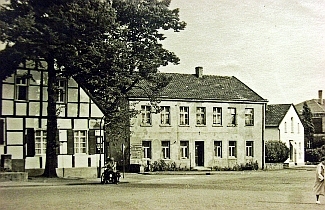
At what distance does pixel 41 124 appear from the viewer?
5262mm

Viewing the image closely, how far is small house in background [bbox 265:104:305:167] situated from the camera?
6504 mm

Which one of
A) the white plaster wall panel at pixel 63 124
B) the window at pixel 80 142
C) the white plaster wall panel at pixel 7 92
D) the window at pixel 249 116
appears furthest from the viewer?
the window at pixel 249 116

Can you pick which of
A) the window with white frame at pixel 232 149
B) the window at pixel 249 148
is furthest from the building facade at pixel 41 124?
the window at pixel 249 148

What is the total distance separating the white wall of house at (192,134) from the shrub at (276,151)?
208 millimetres

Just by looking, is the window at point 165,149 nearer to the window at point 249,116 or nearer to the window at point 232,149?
the window at point 232,149

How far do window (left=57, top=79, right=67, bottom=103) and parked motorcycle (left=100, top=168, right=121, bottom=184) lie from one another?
43.3 inches

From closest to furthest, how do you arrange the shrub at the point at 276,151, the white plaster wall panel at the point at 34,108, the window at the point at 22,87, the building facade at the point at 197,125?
the window at the point at 22,87
the white plaster wall panel at the point at 34,108
the building facade at the point at 197,125
the shrub at the point at 276,151

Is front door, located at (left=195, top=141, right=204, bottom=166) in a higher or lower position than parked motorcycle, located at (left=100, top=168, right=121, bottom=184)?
higher

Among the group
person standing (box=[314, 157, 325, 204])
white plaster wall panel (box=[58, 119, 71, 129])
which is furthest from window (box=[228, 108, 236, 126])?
white plaster wall panel (box=[58, 119, 71, 129])

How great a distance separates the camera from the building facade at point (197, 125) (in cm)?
595

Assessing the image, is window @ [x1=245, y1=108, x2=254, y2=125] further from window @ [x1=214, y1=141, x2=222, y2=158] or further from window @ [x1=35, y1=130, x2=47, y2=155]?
window @ [x1=35, y1=130, x2=47, y2=155]

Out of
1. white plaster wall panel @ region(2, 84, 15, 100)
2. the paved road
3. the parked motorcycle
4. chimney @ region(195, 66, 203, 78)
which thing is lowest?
the paved road

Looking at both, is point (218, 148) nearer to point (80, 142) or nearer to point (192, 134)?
point (192, 134)

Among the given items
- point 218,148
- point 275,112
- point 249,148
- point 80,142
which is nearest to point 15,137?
point 80,142
